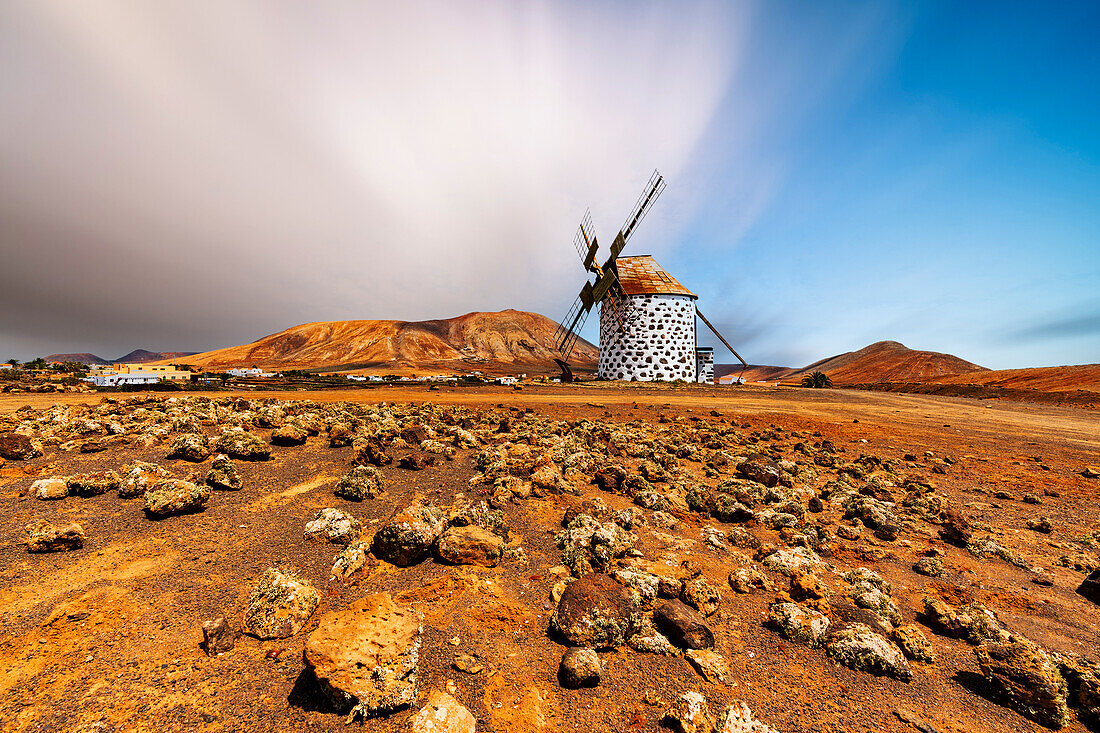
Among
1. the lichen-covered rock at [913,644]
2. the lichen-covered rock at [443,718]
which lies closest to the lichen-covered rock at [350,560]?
the lichen-covered rock at [443,718]

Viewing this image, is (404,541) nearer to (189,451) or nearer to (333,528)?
(333,528)

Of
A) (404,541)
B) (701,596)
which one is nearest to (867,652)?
(701,596)

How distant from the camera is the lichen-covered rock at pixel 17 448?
712 cm

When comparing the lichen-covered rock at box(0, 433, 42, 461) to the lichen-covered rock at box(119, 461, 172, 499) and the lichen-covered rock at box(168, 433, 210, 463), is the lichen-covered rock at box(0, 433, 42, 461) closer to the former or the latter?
the lichen-covered rock at box(168, 433, 210, 463)

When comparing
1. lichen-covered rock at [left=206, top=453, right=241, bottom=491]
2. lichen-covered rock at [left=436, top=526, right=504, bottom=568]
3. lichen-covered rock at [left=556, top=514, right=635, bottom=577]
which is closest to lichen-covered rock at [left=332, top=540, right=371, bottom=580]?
lichen-covered rock at [left=436, top=526, right=504, bottom=568]

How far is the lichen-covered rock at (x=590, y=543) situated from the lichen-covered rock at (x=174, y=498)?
17.5 feet

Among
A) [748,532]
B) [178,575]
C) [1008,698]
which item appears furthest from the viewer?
[748,532]

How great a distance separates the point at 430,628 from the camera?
3783 millimetres

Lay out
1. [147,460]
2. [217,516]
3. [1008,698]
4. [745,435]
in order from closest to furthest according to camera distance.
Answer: [1008,698], [217,516], [147,460], [745,435]

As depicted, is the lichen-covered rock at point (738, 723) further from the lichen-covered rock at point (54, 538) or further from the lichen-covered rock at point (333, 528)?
the lichen-covered rock at point (54, 538)

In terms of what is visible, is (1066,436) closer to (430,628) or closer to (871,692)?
(871,692)

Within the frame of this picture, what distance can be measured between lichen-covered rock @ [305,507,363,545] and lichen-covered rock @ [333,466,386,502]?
1.11 metres

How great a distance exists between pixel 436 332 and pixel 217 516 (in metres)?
115

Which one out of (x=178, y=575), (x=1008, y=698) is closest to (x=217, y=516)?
(x=178, y=575)
